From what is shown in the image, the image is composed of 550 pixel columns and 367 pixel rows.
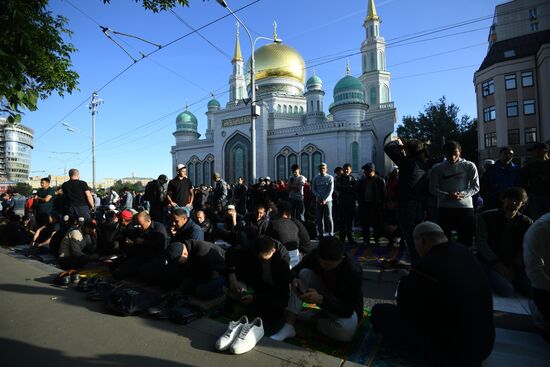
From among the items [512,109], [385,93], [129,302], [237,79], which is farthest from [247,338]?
[237,79]

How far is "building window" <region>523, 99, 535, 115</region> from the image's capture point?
24.4m

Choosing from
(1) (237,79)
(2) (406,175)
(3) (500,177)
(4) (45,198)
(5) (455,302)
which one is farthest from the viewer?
(1) (237,79)

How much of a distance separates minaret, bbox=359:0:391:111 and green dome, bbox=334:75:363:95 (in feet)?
14.7

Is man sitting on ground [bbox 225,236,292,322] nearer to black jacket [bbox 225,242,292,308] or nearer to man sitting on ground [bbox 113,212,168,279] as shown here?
black jacket [bbox 225,242,292,308]

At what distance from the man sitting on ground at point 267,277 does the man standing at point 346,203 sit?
3.56 m

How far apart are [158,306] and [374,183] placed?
463 cm

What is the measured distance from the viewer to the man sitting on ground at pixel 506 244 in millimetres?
3398

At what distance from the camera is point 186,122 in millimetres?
42125

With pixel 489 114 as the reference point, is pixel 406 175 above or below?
below

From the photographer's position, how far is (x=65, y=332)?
2855 millimetres

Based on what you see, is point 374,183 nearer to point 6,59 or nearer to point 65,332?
point 65,332

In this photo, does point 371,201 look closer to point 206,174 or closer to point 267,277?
point 267,277

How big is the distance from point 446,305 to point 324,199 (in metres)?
4.75

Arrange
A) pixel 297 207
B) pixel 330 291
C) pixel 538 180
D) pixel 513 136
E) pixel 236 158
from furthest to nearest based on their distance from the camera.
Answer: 1. pixel 236 158
2. pixel 513 136
3. pixel 297 207
4. pixel 538 180
5. pixel 330 291
